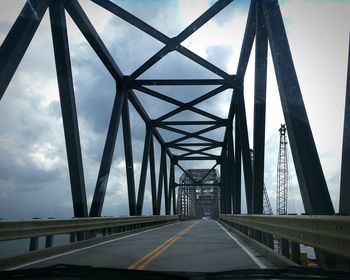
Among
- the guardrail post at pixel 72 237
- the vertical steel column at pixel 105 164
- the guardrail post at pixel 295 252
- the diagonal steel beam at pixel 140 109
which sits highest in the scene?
the diagonal steel beam at pixel 140 109

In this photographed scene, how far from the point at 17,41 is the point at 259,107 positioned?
7.59 m

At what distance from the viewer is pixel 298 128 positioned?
925 cm

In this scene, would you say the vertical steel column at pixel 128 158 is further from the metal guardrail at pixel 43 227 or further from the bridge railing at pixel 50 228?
the metal guardrail at pixel 43 227

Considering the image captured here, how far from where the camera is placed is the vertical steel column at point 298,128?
842 centimetres

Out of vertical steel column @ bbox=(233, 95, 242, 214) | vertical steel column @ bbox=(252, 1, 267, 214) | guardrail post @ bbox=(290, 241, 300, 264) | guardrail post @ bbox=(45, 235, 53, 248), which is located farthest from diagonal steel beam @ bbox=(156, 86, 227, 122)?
guardrail post @ bbox=(290, 241, 300, 264)

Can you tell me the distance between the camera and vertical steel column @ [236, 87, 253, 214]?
20.2 meters

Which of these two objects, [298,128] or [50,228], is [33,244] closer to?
[50,228]

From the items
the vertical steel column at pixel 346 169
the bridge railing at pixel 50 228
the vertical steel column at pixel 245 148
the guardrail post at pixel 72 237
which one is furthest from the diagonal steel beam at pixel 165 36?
the vertical steel column at pixel 346 169

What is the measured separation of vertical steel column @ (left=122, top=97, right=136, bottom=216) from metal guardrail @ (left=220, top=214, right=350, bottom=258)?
55.4 ft

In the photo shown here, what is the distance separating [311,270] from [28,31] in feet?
29.4

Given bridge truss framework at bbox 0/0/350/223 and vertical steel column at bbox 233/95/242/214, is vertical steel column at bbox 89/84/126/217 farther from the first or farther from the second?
vertical steel column at bbox 233/95/242/214

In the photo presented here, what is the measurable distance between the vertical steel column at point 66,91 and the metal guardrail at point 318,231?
739 centimetres

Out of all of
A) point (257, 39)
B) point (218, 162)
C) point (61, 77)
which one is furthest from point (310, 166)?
point (218, 162)

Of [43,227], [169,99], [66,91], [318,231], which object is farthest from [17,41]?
[169,99]
